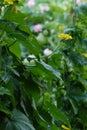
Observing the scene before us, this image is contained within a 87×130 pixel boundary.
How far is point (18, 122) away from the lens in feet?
4.23

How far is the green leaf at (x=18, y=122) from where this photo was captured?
1.27 m

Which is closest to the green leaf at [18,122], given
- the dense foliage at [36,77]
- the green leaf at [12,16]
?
the dense foliage at [36,77]

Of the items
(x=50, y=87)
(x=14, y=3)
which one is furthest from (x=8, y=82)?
(x=50, y=87)

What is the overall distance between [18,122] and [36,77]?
217 mm

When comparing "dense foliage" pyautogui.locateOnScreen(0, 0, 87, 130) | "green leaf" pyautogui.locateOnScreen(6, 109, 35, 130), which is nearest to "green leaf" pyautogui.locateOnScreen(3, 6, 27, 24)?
"dense foliage" pyautogui.locateOnScreen(0, 0, 87, 130)

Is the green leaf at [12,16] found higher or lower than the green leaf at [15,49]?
higher

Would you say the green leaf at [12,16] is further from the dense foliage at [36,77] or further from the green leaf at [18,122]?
the green leaf at [18,122]

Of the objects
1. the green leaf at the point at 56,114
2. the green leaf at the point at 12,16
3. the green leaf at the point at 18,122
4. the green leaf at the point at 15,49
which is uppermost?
the green leaf at the point at 12,16

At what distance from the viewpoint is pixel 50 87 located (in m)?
1.70

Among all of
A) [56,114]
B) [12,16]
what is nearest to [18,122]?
[56,114]

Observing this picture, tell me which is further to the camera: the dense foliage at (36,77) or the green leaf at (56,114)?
the green leaf at (56,114)

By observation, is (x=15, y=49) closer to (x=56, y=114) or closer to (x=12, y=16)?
(x=12, y=16)

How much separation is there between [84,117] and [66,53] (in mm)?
261

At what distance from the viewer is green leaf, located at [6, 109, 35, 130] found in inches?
50.1
